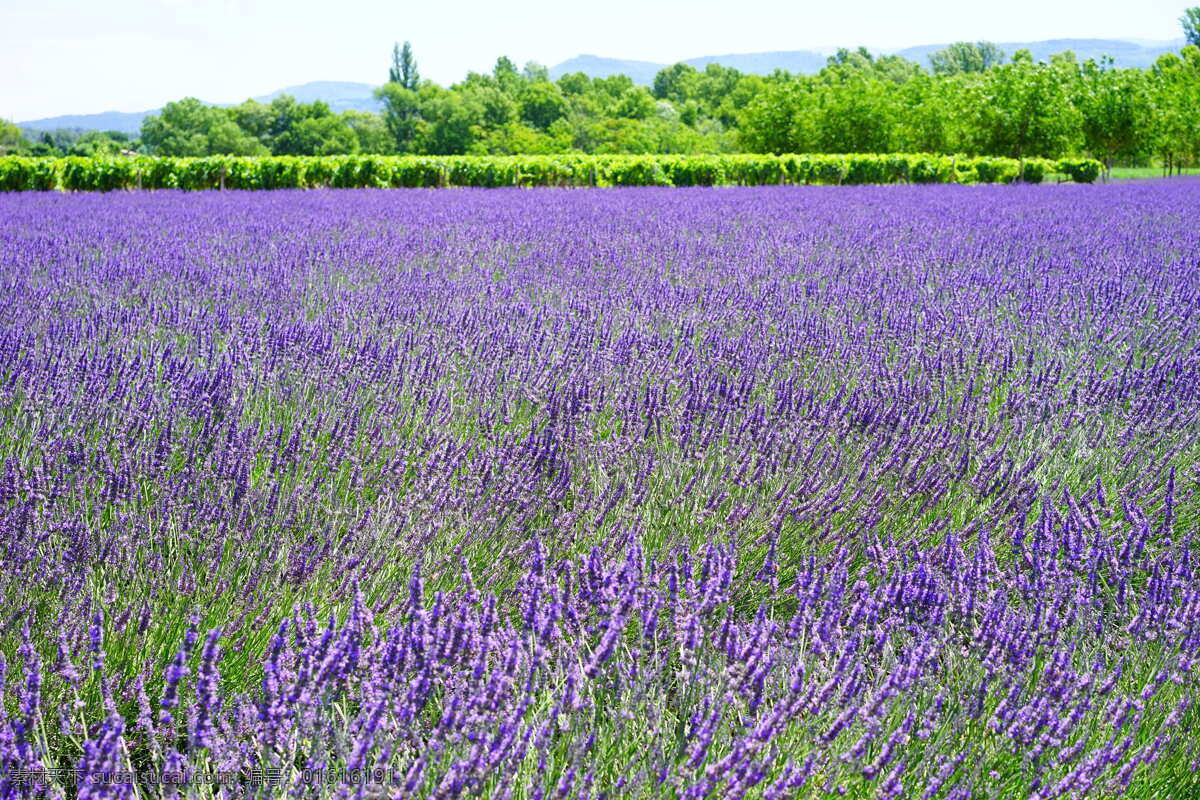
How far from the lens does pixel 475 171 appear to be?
63.8 ft

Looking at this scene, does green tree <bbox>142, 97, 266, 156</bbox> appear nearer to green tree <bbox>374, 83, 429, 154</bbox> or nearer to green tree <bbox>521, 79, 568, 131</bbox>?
green tree <bbox>374, 83, 429, 154</bbox>

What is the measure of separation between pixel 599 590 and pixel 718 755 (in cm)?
40

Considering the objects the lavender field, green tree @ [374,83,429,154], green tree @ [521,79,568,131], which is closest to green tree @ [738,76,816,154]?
the lavender field

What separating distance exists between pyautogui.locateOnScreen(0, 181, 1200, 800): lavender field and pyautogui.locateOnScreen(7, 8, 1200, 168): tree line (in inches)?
884

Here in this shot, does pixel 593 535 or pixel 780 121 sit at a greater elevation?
pixel 780 121

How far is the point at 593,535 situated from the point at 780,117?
30.4m

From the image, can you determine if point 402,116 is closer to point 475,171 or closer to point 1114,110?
point 1114,110

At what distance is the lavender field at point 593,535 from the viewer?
146 cm

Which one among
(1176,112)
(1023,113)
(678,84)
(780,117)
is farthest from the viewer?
(678,84)

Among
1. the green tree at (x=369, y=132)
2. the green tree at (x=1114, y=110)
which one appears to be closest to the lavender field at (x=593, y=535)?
the green tree at (x=1114, y=110)

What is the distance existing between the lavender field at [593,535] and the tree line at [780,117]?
2245 cm

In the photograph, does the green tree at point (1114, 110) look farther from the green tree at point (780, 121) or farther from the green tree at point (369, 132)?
the green tree at point (369, 132)

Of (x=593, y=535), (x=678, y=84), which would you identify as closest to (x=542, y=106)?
(x=678, y=84)

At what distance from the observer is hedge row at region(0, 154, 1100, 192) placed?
1772 centimetres
